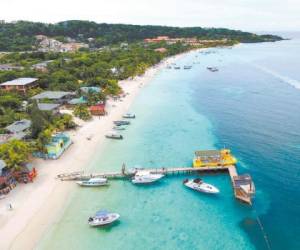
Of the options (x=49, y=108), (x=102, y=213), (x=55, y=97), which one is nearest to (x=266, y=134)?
(x=102, y=213)

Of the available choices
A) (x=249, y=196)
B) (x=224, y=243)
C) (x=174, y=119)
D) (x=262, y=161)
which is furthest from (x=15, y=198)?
(x=174, y=119)

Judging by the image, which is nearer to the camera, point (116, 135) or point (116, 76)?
point (116, 135)

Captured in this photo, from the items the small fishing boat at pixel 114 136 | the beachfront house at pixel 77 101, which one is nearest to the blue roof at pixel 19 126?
the small fishing boat at pixel 114 136

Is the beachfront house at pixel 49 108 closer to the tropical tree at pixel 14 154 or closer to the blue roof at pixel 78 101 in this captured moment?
the blue roof at pixel 78 101

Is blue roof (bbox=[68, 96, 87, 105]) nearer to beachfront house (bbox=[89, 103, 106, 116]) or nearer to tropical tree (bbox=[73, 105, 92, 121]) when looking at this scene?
beachfront house (bbox=[89, 103, 106, 116])

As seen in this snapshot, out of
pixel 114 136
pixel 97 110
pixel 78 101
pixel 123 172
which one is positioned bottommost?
pixel 114 136

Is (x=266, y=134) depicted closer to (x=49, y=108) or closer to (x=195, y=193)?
(x=195, y=193)

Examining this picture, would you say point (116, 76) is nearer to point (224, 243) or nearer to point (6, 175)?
point (6, 175)
